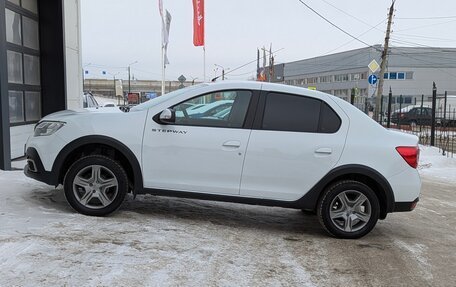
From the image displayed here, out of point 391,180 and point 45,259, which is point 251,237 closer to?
point 391,180

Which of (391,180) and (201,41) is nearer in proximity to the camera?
(391,180)

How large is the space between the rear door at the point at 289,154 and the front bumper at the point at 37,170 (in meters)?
2.28

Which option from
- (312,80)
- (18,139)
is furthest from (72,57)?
(312,80)

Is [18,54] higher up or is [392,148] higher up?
[18,54]

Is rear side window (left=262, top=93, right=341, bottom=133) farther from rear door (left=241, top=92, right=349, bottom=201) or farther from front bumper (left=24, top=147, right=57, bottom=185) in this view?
front bumper (left=24, top=147, right=57, bottom=185)

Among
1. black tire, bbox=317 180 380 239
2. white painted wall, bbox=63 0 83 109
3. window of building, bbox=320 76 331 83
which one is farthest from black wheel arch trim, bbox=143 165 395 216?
window of building, bbox=320 76 331 83

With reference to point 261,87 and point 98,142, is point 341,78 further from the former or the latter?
point 98,142

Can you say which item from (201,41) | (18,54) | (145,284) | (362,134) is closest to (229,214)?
(362,134)

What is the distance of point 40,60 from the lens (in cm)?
1009

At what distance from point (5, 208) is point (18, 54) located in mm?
4678

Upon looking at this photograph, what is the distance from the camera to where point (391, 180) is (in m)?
5.25

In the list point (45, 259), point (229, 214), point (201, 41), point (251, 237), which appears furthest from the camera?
point (201, 41)

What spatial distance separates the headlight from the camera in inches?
214

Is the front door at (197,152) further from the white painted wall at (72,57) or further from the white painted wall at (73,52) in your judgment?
the white painted wall at (73,52)
